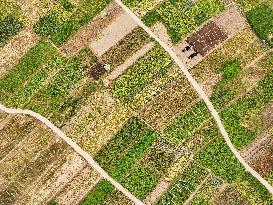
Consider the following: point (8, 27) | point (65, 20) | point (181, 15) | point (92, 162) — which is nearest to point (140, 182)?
point (92, 162)

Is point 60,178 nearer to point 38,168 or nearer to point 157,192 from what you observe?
point 38,168

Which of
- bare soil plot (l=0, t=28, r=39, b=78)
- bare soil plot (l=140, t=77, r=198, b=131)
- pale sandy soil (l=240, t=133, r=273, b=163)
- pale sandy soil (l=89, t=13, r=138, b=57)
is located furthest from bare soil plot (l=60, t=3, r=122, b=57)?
pale sandy soil (l=240, t=133, r=273, b=163)

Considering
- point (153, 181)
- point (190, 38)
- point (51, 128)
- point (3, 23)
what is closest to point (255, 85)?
point (190, 38)

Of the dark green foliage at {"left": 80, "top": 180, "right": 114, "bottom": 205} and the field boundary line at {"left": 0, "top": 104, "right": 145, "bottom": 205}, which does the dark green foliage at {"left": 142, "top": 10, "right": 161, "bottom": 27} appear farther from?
the dark green foliage at {"left": 80, "top": 180, "right": 114, "bottom": 205}

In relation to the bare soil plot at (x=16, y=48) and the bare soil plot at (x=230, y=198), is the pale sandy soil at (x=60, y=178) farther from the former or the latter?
the bare soil plot at (x=230, y=198)

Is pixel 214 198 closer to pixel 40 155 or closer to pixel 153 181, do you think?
pixel 153 181
